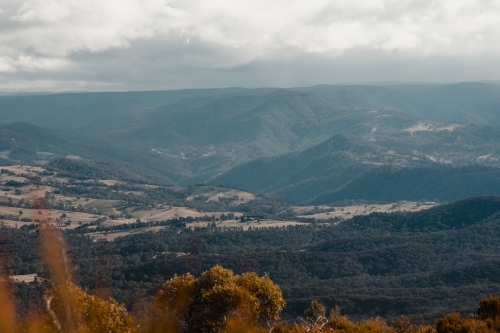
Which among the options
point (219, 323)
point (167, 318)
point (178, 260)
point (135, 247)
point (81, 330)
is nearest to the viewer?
point (81, 330)

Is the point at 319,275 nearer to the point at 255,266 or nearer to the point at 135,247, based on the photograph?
the point at 255,266

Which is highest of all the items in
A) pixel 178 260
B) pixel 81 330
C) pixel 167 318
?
pixel 81 330

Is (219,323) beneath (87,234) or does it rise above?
above

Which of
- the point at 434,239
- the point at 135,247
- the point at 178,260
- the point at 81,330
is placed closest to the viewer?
the point at 81,330

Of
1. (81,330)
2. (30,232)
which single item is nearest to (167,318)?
(81,330)

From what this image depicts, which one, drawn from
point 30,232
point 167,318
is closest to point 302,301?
point 167,318

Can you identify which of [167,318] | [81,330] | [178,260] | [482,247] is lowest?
[482,247]

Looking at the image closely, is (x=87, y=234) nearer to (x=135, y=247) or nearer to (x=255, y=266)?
(x=135, y=247)

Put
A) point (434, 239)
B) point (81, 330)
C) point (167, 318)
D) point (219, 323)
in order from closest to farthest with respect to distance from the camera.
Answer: point (81, 330), point (219, 323), point (167, 318), point (434, 239)

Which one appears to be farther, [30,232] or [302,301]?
[30,232]
